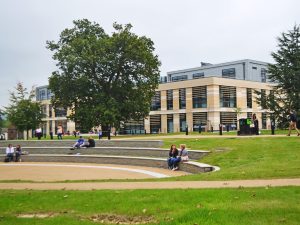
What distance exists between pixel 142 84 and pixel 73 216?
39.9 meters

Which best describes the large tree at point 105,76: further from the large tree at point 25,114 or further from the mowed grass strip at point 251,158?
the mowed grass strip at point 251,158

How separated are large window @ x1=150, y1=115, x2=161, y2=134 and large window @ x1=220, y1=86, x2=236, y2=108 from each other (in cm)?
1325

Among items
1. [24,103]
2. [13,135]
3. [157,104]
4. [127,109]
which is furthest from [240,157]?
[157,104]

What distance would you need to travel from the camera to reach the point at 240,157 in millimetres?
20891

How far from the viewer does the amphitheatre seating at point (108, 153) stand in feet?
84.4

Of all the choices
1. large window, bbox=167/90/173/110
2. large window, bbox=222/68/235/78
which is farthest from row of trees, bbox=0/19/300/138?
large window, bbox=222/68/235/78

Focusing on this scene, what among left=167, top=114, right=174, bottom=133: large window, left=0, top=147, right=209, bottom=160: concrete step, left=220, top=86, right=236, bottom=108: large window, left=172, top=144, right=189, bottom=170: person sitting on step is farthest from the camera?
left=167, top=114, right=174, bottom=133: large window

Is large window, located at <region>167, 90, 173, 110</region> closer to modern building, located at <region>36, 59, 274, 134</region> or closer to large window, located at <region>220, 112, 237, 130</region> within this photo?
modern building, located at <region>36, 59, 274, 134</region>

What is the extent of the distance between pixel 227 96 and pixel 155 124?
15193 millimetres

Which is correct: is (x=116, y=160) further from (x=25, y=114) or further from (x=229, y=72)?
(x=229, y=72)

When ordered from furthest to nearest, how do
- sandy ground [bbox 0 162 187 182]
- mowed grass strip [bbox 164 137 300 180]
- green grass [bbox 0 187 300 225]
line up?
sandy ground [bbox 0 162 187 182]
mowed grass strip [bbox 164 137 300 180]
green grass [bbox 0 187 300 225]

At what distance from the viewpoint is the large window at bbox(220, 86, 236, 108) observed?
72688 mm

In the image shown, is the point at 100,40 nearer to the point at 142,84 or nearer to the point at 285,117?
the point at 142,84

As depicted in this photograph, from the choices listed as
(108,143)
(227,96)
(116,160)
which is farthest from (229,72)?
(116,160)
